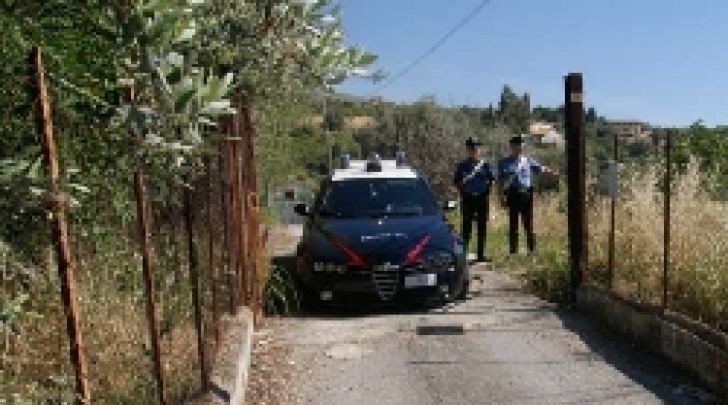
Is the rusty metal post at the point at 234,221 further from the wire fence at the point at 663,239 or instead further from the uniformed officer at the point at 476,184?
the uniformed officer at the point at 476,184

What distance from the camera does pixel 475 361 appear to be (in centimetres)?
744

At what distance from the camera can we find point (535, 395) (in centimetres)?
642

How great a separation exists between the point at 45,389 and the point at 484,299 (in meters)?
6.68

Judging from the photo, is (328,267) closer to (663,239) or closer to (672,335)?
(663,239)

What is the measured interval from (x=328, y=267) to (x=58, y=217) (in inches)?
278

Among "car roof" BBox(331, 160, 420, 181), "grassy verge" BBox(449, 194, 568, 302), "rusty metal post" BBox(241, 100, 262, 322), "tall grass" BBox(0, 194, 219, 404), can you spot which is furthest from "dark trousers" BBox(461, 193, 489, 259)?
"tall grass" BBox(0, 194, 219, 404)

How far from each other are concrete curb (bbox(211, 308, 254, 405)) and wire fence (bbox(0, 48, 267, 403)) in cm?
11

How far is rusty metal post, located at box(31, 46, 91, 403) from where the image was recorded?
2710 mm

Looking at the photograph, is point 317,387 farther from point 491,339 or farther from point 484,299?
point 484,299

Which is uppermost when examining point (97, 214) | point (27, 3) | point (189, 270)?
point (27, 3)

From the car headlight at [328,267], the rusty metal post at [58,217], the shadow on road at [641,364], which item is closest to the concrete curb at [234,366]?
the car headlight at [328,267]

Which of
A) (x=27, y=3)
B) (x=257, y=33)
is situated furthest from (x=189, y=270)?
(x=27, y=3)

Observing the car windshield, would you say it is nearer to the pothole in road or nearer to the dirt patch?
the dirt patch

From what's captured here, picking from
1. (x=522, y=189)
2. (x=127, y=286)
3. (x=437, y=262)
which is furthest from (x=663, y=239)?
(x=127, y=286)
